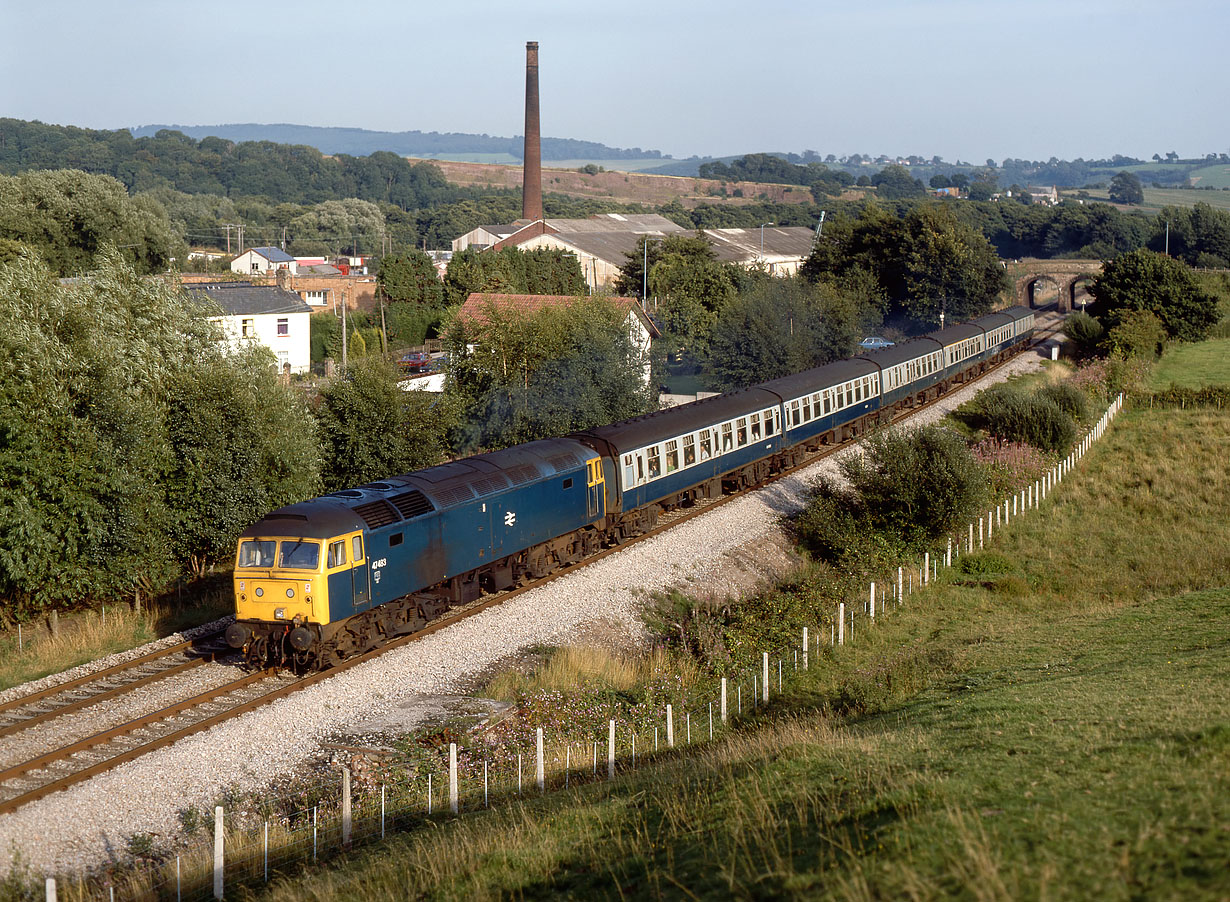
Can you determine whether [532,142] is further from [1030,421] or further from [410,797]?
[410,797]

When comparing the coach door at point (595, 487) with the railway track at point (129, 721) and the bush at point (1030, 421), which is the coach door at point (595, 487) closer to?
the railway track at point (129, 721)

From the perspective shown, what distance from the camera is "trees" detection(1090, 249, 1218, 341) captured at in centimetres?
7419

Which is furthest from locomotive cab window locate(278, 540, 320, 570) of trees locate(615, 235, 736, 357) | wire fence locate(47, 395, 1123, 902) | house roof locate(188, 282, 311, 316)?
house roof locate(188, 282, 311, 316)

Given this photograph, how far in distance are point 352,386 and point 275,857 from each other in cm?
2055

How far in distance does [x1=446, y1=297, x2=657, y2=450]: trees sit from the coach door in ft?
36.6

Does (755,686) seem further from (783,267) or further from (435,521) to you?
(783,267)

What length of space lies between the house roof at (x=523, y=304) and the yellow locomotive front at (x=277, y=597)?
70.3 feet

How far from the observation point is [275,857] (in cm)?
1298

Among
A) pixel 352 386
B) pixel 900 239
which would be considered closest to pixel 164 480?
pixel 352 386

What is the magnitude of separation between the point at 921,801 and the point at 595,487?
16475mm

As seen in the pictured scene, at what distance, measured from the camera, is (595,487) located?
2636 cm

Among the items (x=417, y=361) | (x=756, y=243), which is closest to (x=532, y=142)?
(x=756, y=243)

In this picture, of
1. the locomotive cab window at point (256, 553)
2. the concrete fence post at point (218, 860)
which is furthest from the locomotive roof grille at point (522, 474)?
the concrete fence post at point (218, 860)

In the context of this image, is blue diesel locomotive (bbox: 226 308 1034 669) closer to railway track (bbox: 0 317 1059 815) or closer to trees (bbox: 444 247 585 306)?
railway track (bbox: 0 317 1059 815)
